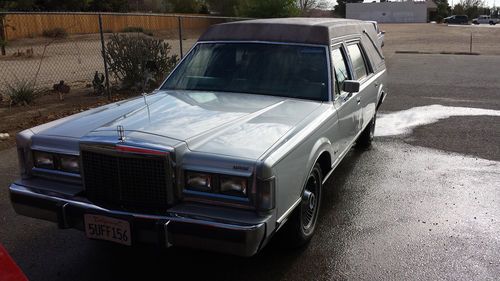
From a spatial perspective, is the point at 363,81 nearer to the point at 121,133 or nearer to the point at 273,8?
the point at 121,133

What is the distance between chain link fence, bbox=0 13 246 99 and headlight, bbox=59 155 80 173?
5768 millimetres

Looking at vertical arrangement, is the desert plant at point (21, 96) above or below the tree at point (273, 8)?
below

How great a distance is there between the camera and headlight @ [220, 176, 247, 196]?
2961mm

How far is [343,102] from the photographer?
4.62m

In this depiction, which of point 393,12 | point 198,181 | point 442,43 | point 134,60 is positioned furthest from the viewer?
point 393,12

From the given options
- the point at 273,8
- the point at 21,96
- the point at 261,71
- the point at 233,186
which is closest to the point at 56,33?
the point at 273,8

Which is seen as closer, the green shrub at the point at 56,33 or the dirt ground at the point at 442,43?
the green shrub at the point at 56,33

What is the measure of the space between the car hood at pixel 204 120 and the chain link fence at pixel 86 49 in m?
5.28

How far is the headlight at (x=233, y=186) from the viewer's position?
2.96m

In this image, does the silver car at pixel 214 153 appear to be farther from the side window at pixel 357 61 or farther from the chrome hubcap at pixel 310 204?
the side window at pixel 357 61

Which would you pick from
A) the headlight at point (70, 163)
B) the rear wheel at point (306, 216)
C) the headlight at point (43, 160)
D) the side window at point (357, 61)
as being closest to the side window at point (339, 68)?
the side window at point (357, 61)

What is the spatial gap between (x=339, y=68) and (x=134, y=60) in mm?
7208

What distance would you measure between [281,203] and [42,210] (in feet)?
5.48

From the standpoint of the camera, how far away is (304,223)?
3.82 m
